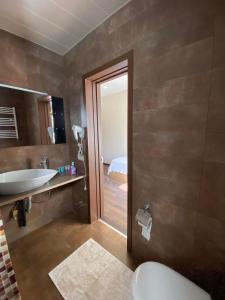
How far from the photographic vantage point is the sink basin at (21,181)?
1221 millimetres

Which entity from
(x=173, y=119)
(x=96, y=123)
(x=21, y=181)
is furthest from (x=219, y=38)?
(x=21, y=181)

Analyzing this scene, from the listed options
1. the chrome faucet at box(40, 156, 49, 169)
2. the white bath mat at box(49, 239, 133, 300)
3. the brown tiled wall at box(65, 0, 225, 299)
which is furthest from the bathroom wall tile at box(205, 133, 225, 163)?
the chrome faucet at box(40, 156, 49, 169)

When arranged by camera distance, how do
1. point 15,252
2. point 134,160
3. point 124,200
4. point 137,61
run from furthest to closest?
point 124,200, point 15,252, point 134,160, point 137,61

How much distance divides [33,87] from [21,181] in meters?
1.21

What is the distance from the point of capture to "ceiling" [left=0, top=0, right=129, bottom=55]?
1.16 meters

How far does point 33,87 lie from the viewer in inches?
67.0

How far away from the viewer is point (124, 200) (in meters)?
2.65

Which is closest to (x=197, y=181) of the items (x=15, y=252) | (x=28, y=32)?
(x=15, y=252)

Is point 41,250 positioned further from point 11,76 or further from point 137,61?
point 137,61

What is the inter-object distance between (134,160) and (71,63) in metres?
1.60

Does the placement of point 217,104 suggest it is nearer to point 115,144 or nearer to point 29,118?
point 29,118

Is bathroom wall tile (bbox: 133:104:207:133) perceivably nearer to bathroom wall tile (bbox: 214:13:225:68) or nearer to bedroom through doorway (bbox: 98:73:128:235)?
bathroom wall tile (bbox: 214:13:225:68)

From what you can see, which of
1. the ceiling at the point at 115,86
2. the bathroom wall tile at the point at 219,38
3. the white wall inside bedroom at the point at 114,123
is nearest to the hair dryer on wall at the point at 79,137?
the bathroom wall tile at the point at 219,38

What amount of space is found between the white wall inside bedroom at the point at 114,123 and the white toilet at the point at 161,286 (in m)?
3.95
